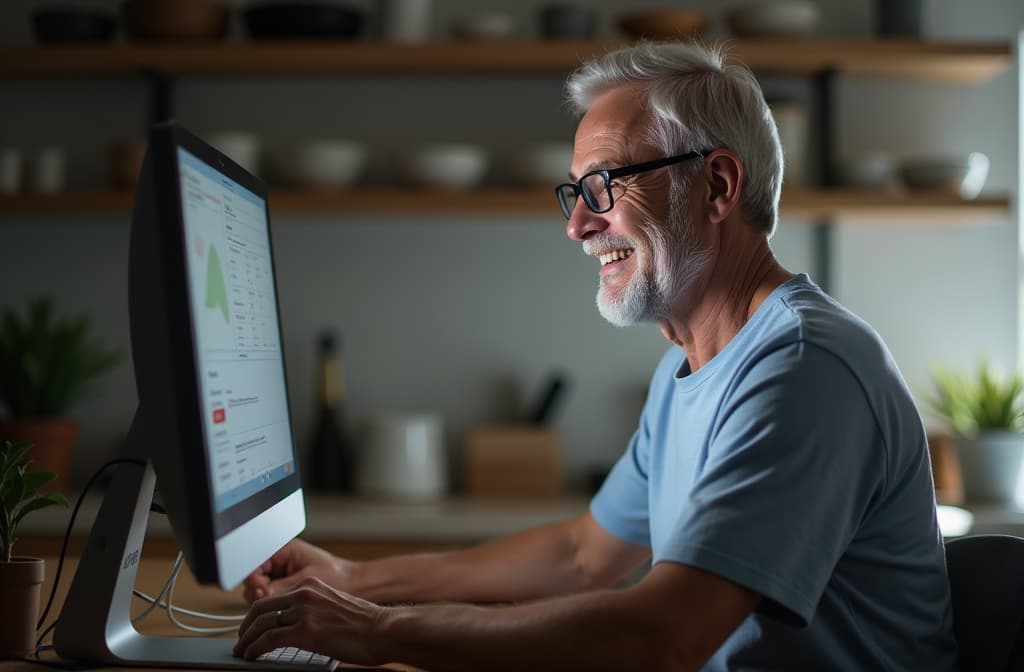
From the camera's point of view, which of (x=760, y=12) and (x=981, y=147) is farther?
(x=981, y=147)

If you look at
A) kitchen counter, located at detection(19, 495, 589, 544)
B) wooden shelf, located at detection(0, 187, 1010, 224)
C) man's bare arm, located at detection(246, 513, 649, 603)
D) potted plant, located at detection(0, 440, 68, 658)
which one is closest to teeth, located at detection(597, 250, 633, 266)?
man's bare arm, located at detection(246, 513, 649, 603)

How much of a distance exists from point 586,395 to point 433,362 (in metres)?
0.46

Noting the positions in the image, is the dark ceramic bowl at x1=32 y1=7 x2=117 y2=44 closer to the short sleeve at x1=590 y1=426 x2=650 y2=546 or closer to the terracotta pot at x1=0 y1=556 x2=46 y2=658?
the short sleeve at x1=590 y1=426 x2=650 y2=546

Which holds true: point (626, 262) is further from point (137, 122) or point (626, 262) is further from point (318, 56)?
point (137, 122)

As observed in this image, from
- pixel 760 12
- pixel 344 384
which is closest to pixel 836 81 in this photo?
pixel 760 12

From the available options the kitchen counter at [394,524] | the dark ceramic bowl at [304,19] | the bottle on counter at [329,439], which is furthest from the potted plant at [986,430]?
the dark ceramic bowl at [304,19]

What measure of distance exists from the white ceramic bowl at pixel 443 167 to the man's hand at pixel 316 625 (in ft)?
6.57

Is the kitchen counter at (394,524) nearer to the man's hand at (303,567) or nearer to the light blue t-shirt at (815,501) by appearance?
the man's hand at (303,567)

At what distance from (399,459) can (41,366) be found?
0.98m

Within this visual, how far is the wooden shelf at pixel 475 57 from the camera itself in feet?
9.81

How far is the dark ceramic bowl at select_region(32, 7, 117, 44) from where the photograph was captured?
3.11 m

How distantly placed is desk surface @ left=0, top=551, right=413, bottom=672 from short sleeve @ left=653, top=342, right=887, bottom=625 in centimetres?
36

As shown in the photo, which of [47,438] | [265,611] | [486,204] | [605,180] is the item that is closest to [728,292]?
[605,180]

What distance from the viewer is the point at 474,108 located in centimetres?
333
